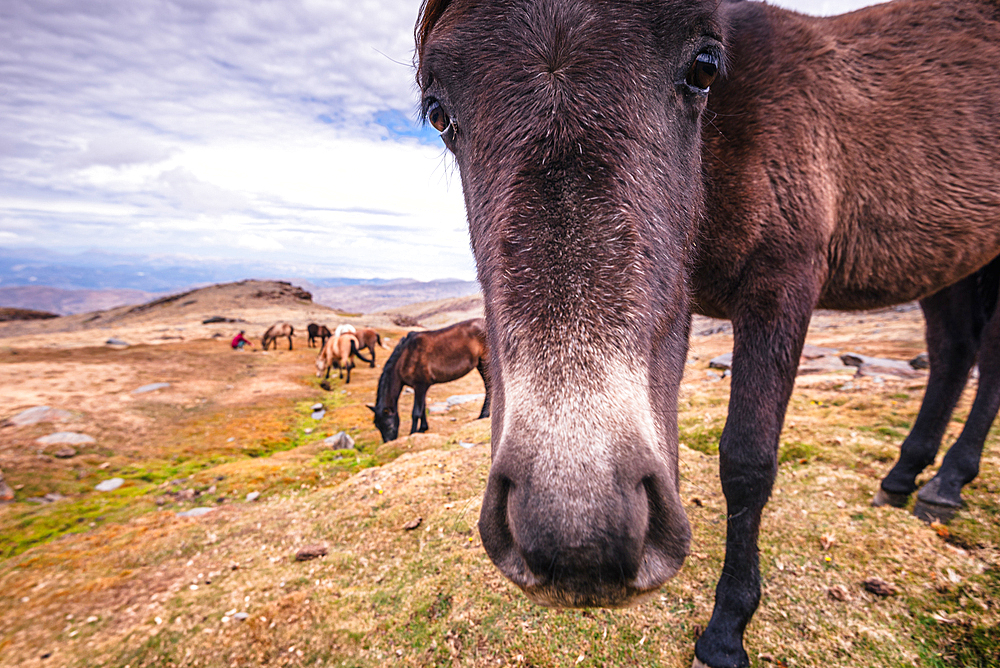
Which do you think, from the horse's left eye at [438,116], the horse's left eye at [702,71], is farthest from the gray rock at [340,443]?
the horse's left eye at [702,71]

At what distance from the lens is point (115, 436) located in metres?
10.0

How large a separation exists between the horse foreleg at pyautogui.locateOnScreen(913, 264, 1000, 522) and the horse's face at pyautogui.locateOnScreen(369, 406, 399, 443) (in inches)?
380

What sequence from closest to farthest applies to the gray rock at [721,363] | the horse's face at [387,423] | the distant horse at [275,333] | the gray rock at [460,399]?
the horse's face at [387,423], the gray rock at [721,363], the gray rock at [460,399], the distant horse at [275,333]

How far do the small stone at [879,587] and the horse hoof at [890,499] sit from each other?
4.74ft

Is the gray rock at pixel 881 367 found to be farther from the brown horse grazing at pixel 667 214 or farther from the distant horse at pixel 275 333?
the distant horse at pixel 275 333

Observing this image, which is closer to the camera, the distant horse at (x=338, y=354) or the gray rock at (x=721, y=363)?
the gray rock at (x=721, y=363)

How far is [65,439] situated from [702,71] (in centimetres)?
1404

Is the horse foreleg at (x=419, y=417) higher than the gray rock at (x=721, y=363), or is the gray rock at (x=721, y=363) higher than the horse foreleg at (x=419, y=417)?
the gray rock at (x=721, y=363)

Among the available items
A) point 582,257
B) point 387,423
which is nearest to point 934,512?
point 582,257

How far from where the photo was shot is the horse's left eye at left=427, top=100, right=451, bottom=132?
2.33 metres

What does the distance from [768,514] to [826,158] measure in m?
3.27

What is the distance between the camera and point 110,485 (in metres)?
7.41

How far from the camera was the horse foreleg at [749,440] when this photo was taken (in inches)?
100

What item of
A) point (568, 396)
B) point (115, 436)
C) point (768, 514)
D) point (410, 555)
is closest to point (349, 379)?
point (115, 436)
